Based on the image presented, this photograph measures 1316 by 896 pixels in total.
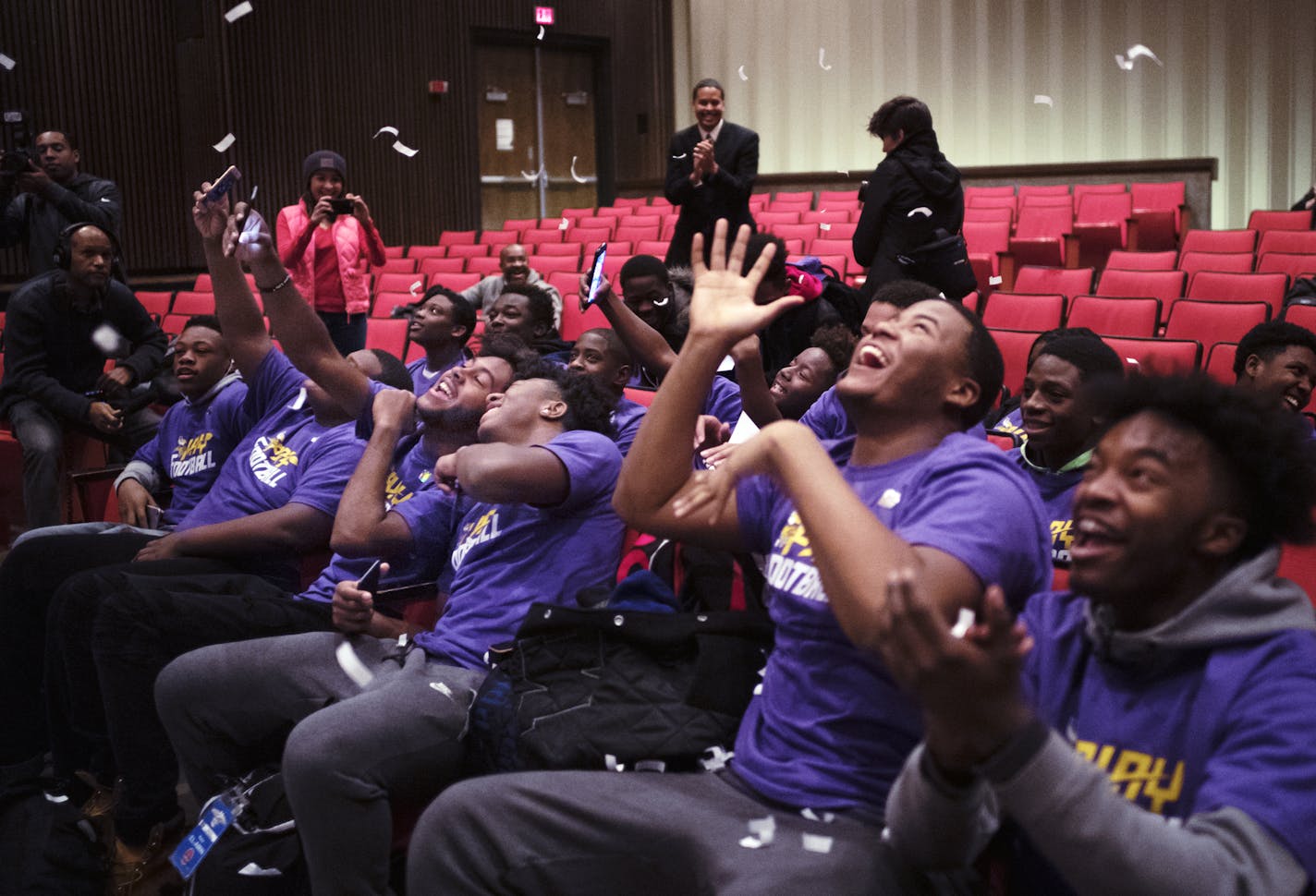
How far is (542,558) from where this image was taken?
2104 mm

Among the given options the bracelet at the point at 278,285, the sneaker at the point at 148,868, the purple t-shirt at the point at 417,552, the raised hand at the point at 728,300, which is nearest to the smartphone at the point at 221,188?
the bracelet at the point at 278,285

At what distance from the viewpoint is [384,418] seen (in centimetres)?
244

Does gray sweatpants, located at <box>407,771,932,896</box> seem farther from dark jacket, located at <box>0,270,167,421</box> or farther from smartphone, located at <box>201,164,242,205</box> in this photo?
dark jacket, located at <box>0,270,167,421</box>

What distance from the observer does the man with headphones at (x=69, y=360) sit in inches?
174

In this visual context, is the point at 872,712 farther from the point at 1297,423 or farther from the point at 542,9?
the point at 542,9

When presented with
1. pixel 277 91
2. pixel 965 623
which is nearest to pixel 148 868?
pixel 965 623

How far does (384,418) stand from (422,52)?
31.3 feet

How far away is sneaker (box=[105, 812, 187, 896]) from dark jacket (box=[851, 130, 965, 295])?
8.40 feet

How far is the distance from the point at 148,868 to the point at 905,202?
2.89 meters

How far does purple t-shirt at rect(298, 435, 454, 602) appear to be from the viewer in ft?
7.82

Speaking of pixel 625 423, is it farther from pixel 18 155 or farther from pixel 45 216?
pixel 45 216

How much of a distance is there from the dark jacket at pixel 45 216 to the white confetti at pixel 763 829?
5.38 metres

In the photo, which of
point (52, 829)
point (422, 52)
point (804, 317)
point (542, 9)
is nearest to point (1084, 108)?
point (542, 9)

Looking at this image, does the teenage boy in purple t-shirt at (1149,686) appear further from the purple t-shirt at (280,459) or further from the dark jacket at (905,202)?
the dark jacket at (905,202)
